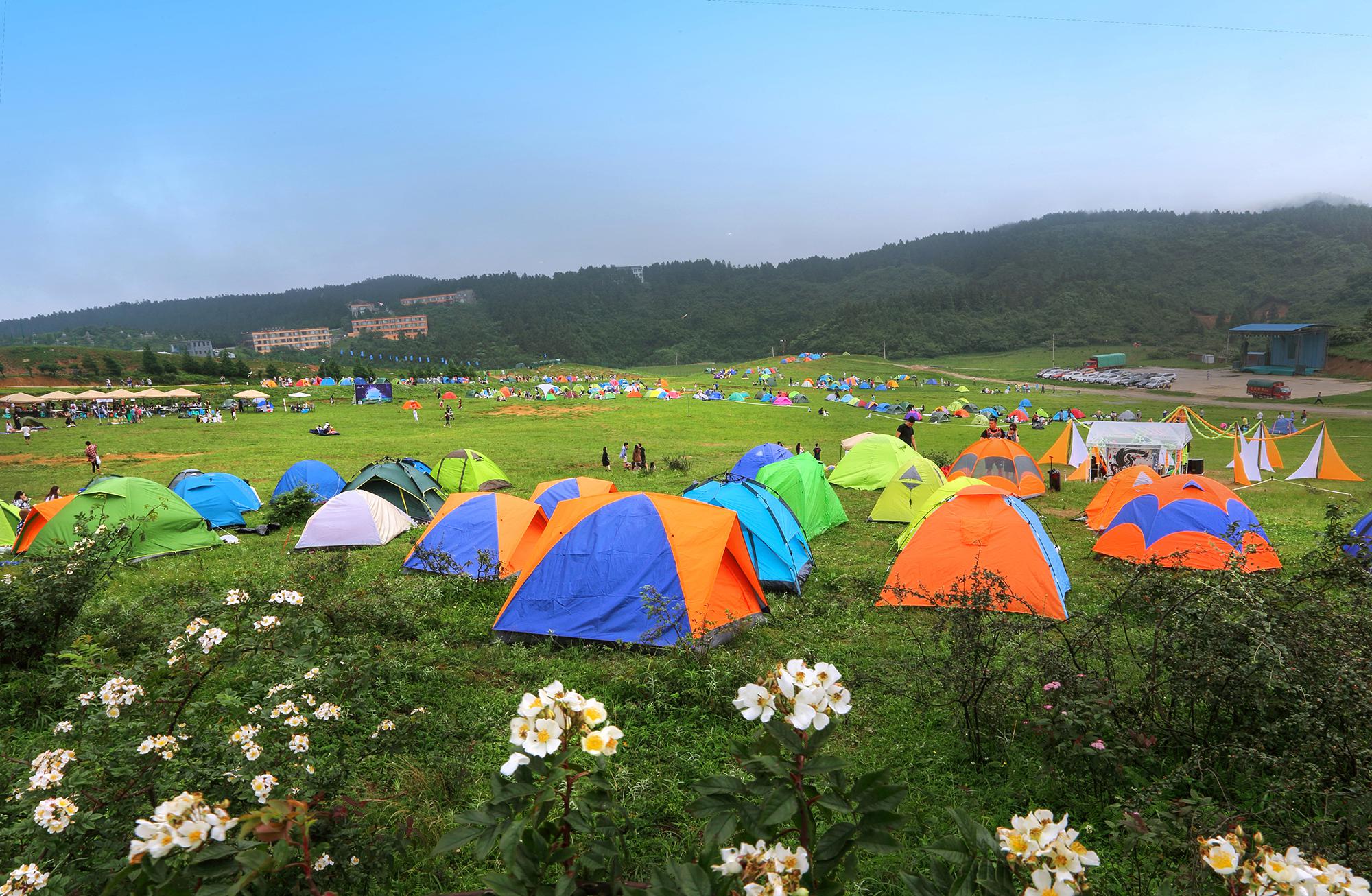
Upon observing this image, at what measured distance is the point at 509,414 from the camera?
44.5 metres

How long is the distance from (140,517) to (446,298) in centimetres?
18480

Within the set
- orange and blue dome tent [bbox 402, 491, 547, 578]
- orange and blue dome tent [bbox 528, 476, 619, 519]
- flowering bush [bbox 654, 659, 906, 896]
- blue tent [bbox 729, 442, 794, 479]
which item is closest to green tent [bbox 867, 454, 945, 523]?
blue tent [bbox 729, 442, 794, 479]

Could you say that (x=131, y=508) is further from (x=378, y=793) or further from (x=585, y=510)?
(x=378, y=793)

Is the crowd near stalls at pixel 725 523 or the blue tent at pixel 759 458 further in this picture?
the blue tent at pixel 759 458

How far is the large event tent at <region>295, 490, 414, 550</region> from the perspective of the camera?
480 inches

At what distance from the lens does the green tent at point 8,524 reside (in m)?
12.4

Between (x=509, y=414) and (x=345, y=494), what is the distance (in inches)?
1272

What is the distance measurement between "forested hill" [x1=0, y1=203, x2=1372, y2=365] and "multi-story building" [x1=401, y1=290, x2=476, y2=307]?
763 cm

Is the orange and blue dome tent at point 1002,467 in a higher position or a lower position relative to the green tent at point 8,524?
lower

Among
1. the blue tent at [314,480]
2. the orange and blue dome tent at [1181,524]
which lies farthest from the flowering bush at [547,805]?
the blue tent at [314,480]

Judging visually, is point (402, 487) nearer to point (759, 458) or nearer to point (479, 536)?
point (479, 536)

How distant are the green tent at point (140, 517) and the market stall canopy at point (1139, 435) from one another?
22.1 m

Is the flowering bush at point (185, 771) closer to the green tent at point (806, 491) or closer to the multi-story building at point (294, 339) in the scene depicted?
the green tent at point (806, 491)

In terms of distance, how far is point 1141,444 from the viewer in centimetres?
1823
